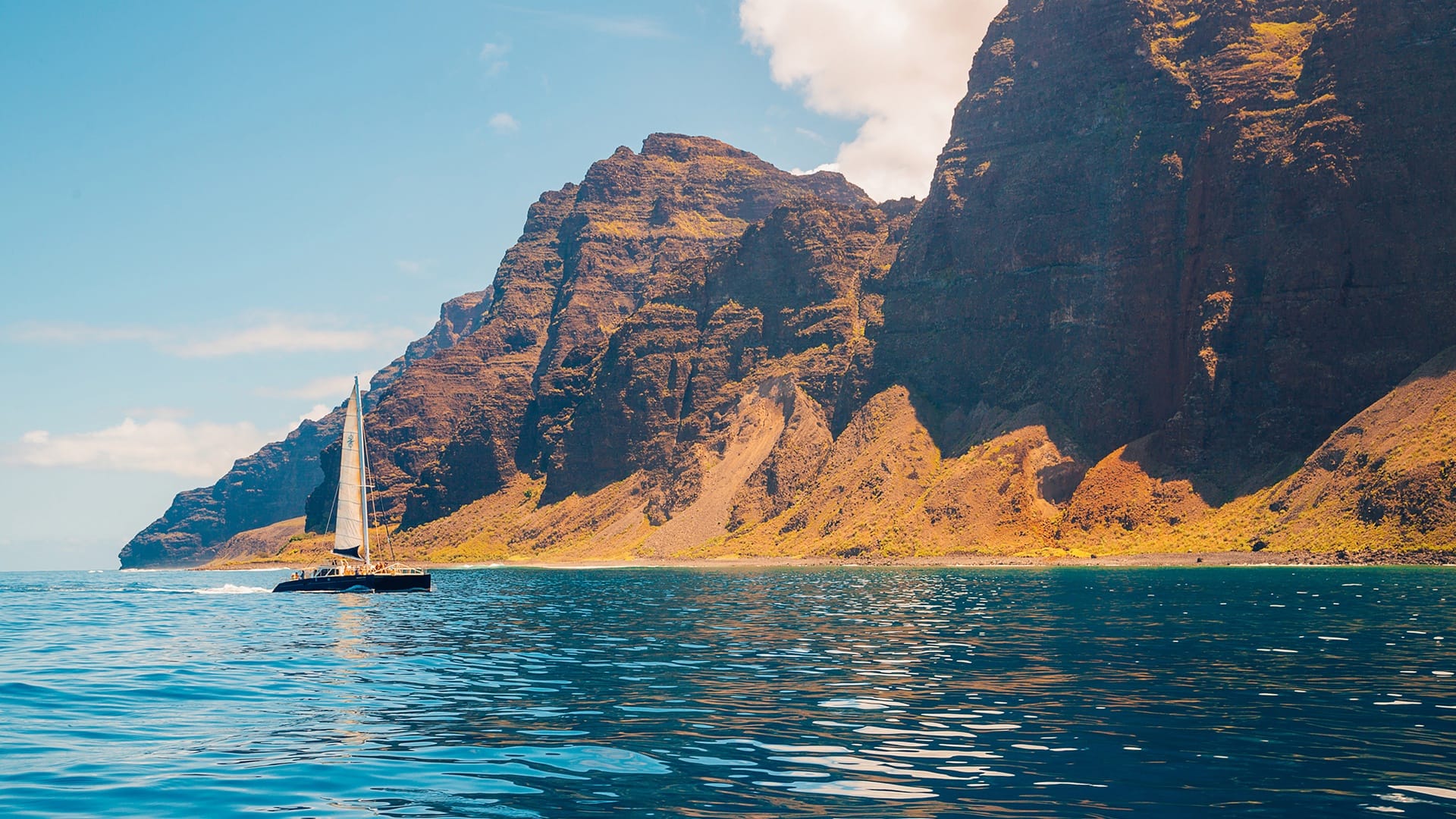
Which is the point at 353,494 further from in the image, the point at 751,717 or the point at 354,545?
the point at 751,717

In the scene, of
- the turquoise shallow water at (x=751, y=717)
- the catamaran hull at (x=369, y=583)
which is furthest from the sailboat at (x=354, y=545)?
the turquoise shallow water at (x=751, y=717)

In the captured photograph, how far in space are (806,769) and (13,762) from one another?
17311mm

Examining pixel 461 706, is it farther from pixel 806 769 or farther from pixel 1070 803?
pixel 1070 803

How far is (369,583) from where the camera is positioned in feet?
371

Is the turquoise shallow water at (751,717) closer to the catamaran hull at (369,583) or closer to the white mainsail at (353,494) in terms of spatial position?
A: the white mainsail at (353,494)

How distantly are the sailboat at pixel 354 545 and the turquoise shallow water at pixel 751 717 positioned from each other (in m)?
41.9

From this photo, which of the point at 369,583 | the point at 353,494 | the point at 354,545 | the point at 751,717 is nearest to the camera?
the point at 751,717

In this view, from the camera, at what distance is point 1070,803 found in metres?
20.4

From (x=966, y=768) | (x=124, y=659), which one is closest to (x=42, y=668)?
(x=124, y=659)

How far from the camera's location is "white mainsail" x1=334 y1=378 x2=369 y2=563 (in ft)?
354

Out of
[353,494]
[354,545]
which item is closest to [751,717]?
[353,494]

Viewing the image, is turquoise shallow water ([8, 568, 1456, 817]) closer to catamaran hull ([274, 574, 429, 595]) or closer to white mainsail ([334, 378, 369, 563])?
white mainsail ([334, 378, 369, 563])

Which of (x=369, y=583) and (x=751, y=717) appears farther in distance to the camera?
(x=369, y=583)

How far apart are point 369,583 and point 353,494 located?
940 cm
